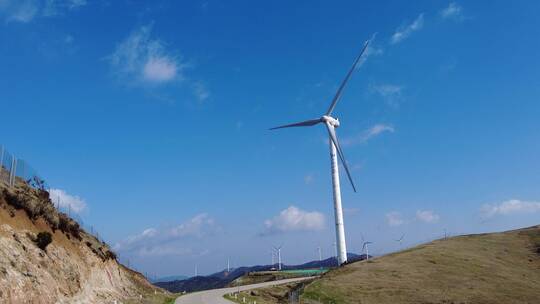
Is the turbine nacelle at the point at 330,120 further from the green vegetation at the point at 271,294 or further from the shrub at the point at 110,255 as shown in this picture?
the shrub at the point at 110,255

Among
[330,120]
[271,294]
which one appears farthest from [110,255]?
[330,120]

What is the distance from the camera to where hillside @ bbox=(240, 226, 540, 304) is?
261 ft

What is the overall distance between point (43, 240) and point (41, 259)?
7.65 feet

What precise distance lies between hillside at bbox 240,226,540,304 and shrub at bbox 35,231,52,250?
4282cm

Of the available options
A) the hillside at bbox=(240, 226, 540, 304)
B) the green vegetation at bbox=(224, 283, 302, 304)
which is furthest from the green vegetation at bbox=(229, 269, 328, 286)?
the green vegetation at bbox=(224, 283, 302, 304)

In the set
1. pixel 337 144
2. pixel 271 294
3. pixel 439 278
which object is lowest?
pixel 271 294

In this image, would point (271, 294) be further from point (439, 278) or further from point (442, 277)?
point (442, 277)

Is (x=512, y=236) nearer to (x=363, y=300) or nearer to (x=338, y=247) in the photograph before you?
(x=338, y=247)

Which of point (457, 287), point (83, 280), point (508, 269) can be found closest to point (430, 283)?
point (457, 287)

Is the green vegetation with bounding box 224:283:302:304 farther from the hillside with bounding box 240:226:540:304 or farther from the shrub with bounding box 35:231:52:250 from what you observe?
the shrub with bounding box 35:231:52:250

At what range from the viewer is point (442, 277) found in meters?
92.8

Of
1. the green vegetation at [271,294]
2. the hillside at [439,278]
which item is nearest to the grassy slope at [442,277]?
the hillside at [439,278]

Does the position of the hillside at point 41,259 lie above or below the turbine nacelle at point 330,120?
below

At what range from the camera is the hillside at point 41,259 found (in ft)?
104
